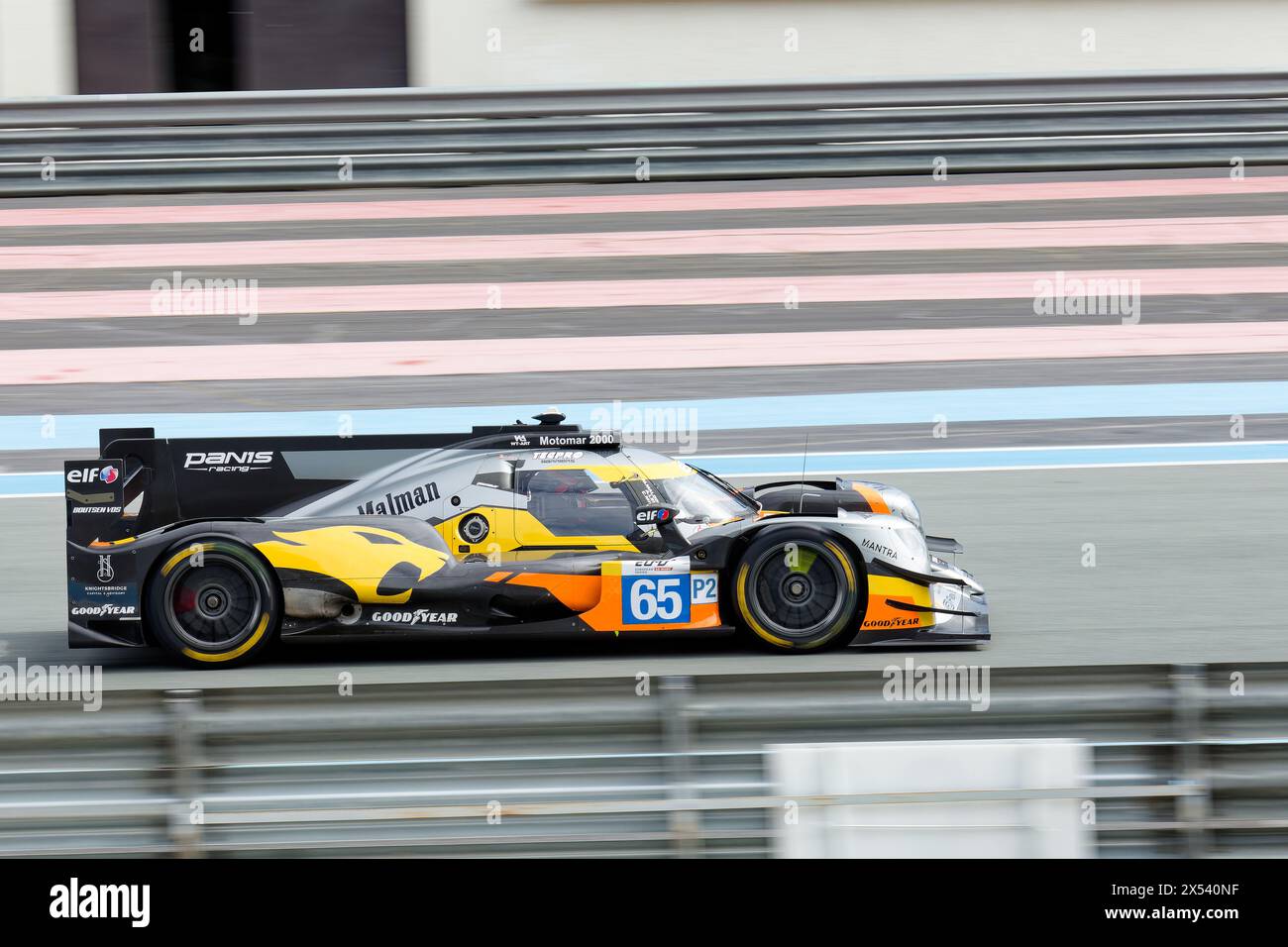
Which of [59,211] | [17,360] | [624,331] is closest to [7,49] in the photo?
[59,211]

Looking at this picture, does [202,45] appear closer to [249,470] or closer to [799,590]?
[249,470]

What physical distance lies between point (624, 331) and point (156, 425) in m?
3.95

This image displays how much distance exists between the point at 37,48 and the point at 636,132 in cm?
687

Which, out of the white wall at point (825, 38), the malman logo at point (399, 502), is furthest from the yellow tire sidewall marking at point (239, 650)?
the white wall at point (825, 38)

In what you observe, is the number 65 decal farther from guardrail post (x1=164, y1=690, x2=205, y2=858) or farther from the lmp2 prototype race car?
guardrail post (x1=164, y1=690, x2=205, y2=858)

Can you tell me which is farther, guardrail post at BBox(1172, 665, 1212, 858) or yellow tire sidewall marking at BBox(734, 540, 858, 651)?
yellow tire sidewall marking at BBox(734, 540, 858, 651)

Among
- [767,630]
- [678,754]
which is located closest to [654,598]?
[767,630]

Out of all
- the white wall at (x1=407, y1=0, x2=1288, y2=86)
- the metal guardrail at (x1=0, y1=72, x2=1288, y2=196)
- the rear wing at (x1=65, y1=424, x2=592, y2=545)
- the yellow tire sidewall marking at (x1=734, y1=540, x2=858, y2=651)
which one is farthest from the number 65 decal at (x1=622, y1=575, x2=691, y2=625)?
the white wall at (x1=407, y1=0, x2=1288, y2=86)

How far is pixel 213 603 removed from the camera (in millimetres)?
7020

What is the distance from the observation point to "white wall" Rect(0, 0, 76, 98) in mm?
17328

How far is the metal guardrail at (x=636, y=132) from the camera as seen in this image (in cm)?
1551
